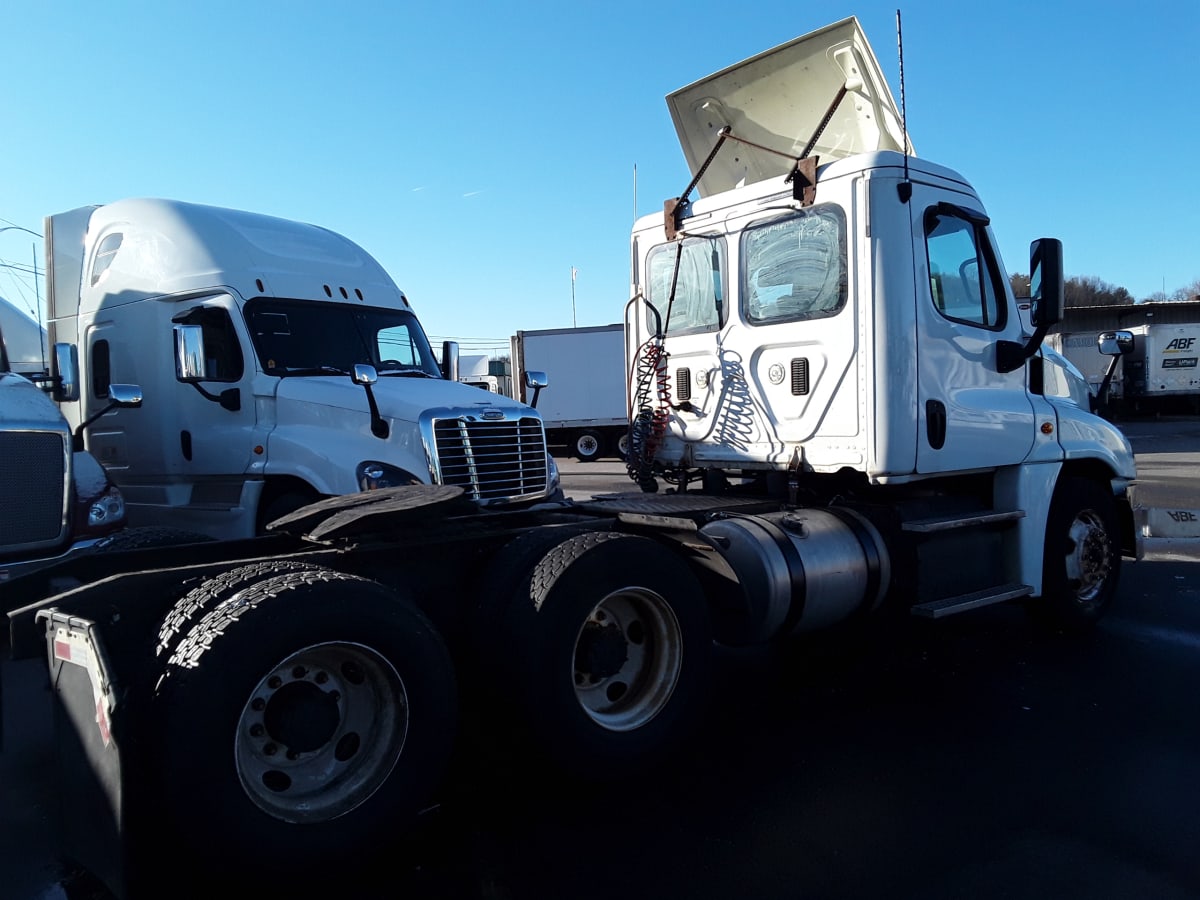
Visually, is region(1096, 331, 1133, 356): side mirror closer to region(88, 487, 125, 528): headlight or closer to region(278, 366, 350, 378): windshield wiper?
region(278, 366, 350, 378): windshield wiper

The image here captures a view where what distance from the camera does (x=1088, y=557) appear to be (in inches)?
257

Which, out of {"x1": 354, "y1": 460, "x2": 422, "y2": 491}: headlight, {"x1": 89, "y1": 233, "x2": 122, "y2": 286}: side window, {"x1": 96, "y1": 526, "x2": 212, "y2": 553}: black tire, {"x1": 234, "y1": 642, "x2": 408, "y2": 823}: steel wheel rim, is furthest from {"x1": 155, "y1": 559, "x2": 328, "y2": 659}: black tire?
{"x1": 89, "y1": 233, "x2": 122, "y2": 286}: side window

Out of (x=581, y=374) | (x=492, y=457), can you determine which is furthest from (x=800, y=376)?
(x=581, y=374)

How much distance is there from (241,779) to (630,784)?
1845 millimetres

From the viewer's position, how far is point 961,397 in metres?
5.72

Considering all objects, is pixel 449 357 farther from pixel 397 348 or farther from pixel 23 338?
pixel 23 338

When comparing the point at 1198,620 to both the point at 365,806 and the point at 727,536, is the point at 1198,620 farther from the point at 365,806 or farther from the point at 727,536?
the point at 365,806

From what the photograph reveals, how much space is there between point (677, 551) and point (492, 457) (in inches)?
95.8

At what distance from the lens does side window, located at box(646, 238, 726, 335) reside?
623 cm

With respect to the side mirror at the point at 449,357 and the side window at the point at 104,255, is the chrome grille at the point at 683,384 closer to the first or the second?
the side mirror at the point at 449,357

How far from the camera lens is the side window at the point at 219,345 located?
7527 millimetres

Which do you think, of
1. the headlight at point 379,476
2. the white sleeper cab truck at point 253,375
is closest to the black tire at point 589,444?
the white sleeper cab truck at point 253,375

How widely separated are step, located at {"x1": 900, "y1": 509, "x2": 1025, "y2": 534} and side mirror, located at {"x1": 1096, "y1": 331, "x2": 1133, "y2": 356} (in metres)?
1.57

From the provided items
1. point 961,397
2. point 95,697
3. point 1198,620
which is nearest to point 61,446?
point 95,697
